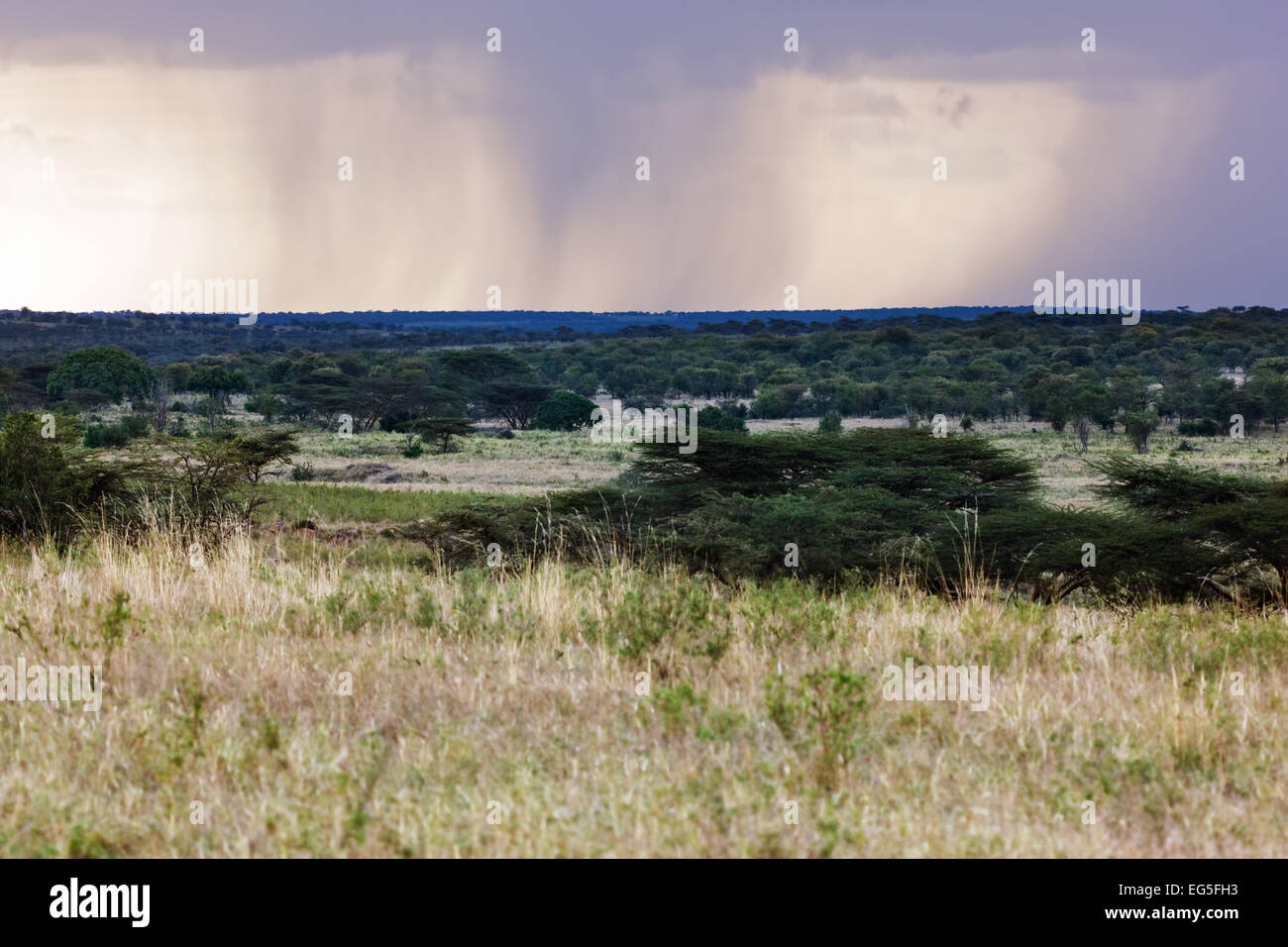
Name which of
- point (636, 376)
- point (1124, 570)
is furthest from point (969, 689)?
point (636, 376)

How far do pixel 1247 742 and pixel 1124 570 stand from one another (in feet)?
36.0

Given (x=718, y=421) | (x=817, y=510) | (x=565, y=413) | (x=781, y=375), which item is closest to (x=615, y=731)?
(x=817, y=510)

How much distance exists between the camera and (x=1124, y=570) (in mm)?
15391

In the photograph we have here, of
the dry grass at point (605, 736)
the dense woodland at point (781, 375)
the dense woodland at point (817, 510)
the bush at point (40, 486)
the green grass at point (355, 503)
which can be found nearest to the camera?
the dry grass at point (605, 736)

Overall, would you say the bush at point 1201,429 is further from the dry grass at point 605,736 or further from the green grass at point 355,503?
the dry grass at point 605,736

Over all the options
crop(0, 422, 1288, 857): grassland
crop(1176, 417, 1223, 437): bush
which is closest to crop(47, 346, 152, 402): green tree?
crop(1176, 417, 1223, 437): bush

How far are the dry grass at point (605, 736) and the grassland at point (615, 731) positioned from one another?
0.05 feet

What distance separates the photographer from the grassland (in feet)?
13.3

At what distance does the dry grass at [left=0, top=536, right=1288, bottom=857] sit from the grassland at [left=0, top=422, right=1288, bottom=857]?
0.05 ft

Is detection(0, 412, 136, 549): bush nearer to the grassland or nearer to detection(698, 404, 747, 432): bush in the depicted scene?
the grassland

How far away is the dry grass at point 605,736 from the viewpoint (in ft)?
Answer: 13.2

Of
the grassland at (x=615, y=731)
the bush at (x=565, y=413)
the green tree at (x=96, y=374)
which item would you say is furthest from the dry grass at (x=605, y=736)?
the green tree at (x=96, y=374)

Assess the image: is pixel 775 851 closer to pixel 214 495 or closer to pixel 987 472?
pixel 214 495
